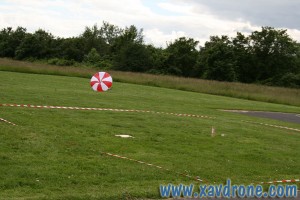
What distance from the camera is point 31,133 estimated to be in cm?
1106

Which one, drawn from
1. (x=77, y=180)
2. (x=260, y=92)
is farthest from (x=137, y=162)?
(x=260, y=92)

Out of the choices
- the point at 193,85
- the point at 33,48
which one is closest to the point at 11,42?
the point at 33,48

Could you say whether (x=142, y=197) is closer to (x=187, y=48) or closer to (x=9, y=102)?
(x=9, y=102)

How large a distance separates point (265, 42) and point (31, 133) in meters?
73.8

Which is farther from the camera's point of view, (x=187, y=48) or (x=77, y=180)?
(x=187, y=48)

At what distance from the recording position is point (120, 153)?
32.8 ft

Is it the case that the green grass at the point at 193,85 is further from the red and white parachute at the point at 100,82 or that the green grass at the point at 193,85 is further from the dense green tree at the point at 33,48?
the dense green tree at the point at 33,48

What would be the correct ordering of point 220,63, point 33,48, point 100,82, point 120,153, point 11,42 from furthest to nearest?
point 11,42, point 33,48, point 220,63, point 100,82, point 120,153

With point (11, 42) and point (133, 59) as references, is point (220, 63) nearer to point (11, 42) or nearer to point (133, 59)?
point (133, 59)

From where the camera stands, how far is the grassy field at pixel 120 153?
7322 mm

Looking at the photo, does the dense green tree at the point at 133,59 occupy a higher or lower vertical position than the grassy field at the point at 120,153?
higher

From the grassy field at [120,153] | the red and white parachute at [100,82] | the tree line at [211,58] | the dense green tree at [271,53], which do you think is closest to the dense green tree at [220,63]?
the tree line at [211,58]

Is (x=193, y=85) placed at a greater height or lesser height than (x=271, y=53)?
lesser

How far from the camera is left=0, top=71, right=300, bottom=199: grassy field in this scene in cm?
732
